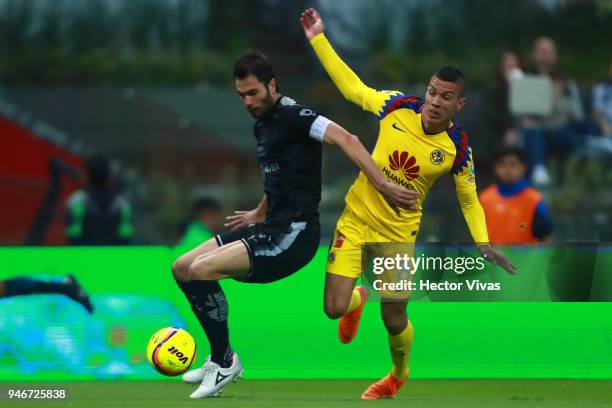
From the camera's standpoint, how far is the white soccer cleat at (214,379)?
911 cm

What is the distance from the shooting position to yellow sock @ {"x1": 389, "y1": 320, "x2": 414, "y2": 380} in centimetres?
963

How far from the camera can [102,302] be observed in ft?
36.1

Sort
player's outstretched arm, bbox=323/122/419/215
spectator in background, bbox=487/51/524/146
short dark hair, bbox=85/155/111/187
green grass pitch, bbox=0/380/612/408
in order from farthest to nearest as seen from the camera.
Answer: spectator in background, bbox=487/51/524/146, short dark hair, bbox=85/155/111/187, green grass pitch, bbox=0/380/612/408, player's outstretched arm, bbox=323/122/419/215

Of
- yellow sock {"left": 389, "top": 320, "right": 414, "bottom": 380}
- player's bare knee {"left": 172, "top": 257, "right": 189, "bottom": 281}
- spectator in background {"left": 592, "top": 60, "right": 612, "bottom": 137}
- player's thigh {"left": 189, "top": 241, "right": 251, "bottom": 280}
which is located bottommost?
yellow sock {"left": 389, "top": 320, "right": 414, "bottom": 380}

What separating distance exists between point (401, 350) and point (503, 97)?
828cm

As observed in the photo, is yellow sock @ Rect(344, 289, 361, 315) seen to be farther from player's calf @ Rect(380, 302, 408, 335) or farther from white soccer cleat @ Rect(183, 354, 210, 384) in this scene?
white soccer cleat @ Rect(183, 354, 210, 384)

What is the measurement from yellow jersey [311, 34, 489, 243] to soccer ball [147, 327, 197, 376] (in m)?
1.56

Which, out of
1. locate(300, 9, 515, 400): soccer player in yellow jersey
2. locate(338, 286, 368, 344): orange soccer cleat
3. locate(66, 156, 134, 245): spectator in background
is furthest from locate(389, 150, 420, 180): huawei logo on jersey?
locate(66, 156, 134, 245): spectator in background

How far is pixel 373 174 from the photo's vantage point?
857cm

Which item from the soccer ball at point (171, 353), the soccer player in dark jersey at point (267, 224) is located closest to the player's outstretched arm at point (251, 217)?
the soccer player in dark jersey at point (267, 224)

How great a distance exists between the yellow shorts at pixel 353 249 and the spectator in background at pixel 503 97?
699 centimetres

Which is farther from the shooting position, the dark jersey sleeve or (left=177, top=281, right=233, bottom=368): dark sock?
(left=177, top=281, right=233, bottom=368): dark sock

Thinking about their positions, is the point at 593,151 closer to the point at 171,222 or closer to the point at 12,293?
the point at 171,222

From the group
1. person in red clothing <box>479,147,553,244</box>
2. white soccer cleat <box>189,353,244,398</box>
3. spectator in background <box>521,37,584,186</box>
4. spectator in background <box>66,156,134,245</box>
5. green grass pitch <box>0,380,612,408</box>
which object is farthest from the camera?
spectator in background <box>521,37,584,186</box>
